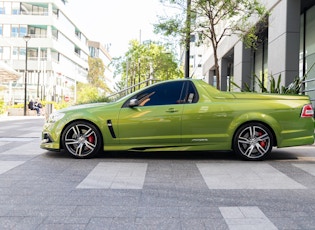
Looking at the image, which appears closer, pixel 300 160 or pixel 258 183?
pixel 258 183

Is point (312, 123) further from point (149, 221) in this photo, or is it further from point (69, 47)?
point (69, 47)

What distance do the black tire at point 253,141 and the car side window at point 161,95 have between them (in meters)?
1.31

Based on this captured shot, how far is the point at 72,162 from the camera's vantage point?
23.1ft

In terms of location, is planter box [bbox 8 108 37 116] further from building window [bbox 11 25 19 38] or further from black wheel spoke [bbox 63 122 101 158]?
black wheel spoke [bbox 63 122 101 158]

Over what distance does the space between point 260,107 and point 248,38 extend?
791 centimetres

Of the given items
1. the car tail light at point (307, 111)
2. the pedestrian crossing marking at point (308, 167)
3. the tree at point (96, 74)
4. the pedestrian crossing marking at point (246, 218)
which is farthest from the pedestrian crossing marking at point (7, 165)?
the tree at point (96, 74)

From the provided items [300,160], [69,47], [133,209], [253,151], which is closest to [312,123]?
[300,160]

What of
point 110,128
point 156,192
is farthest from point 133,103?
point 156,192

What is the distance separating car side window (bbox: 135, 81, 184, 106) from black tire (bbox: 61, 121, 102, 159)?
1.02 meters

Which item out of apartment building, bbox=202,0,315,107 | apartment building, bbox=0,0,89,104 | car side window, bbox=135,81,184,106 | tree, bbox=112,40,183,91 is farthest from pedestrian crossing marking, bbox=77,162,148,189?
apartment building, bbox=0,0,89,104

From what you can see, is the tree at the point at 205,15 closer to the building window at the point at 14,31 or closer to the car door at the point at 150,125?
the car door at the point at 150,125

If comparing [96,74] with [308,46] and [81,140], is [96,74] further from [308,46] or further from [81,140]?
[81,140]

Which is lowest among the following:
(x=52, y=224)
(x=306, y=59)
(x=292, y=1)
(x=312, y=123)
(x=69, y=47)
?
(x=52, y=224)

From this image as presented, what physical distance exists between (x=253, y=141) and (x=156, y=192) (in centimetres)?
308
